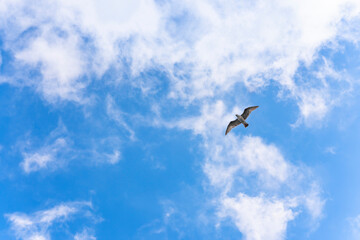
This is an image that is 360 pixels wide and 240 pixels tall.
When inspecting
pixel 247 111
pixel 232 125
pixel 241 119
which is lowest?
pixel 241 119

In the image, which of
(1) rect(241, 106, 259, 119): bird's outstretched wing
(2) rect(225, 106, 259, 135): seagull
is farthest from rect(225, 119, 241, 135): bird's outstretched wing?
(1) rect(241, 106, 259, 119): bird's outstretched wing

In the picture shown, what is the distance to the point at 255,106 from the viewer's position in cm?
7619

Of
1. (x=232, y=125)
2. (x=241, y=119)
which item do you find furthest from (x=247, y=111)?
(x=232, y=125)

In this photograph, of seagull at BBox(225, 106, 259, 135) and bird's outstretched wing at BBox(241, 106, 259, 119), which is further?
seagull at BBox(225, 106, 259, 135)

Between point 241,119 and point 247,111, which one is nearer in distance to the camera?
point 247,111

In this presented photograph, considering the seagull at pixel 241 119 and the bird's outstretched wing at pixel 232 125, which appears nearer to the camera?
the seagull at pixel 241 119

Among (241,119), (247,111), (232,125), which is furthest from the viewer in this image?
(232,125)

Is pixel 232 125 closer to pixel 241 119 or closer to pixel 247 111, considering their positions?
pixel 241 119

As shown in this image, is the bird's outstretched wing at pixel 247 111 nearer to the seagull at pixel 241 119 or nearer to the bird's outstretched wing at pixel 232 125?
→ the seagull at pixel 241 119

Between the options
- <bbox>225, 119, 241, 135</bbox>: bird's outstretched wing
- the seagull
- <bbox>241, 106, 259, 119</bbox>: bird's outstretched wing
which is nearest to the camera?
<bbox>241, 106, 259, 119</bbox>: bird's outstretched wing

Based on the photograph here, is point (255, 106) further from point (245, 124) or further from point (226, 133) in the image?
point (226, 133)

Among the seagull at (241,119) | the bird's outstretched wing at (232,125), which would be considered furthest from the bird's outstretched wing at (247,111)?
the bird's outstretched wing at (232,125)

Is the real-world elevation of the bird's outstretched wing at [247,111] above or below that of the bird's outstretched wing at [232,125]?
above

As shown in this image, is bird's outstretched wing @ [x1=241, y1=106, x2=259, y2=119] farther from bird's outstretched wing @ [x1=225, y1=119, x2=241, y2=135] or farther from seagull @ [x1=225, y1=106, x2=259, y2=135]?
bird's outstretched wing @ [x1=225, y1=119, x2=241, y2=135]
